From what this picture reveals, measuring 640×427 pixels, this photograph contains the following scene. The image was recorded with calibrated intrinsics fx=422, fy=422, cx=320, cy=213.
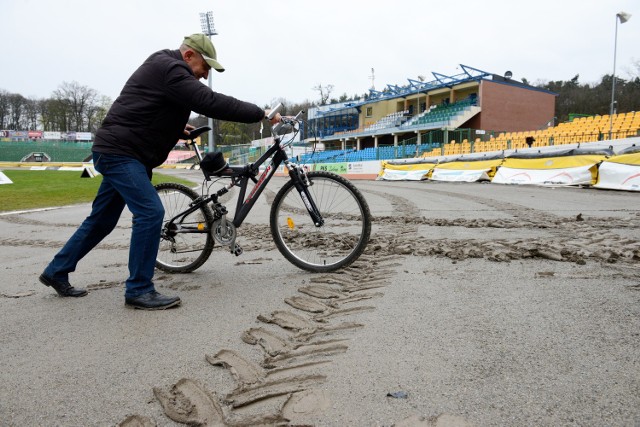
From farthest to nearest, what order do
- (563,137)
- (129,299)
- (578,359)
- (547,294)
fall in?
(563,137) < (129,299) < (547,294) < (578,359)

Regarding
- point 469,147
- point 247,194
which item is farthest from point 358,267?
point 469,147

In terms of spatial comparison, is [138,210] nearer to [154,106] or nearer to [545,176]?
[154,106]

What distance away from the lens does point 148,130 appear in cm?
315

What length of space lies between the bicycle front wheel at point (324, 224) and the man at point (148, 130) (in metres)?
0.87

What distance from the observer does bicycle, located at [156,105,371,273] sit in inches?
147

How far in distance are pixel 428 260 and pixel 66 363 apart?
288cm

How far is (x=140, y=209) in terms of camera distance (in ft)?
9.96

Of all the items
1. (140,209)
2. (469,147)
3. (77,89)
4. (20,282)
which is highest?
(77,89)

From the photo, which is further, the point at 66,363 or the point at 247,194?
the point at 247,194

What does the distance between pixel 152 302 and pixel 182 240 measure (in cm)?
121

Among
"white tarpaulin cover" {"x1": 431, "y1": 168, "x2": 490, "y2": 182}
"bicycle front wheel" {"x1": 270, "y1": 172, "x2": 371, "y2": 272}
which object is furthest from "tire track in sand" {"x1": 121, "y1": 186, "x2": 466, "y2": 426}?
"white tarpaulin cover" {"x1": 431, "y1": 168, "x2": 490, "y2": 182}

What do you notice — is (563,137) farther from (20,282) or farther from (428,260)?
(20,282)

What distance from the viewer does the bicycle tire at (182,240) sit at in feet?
13.1

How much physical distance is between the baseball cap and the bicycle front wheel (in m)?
1.18
